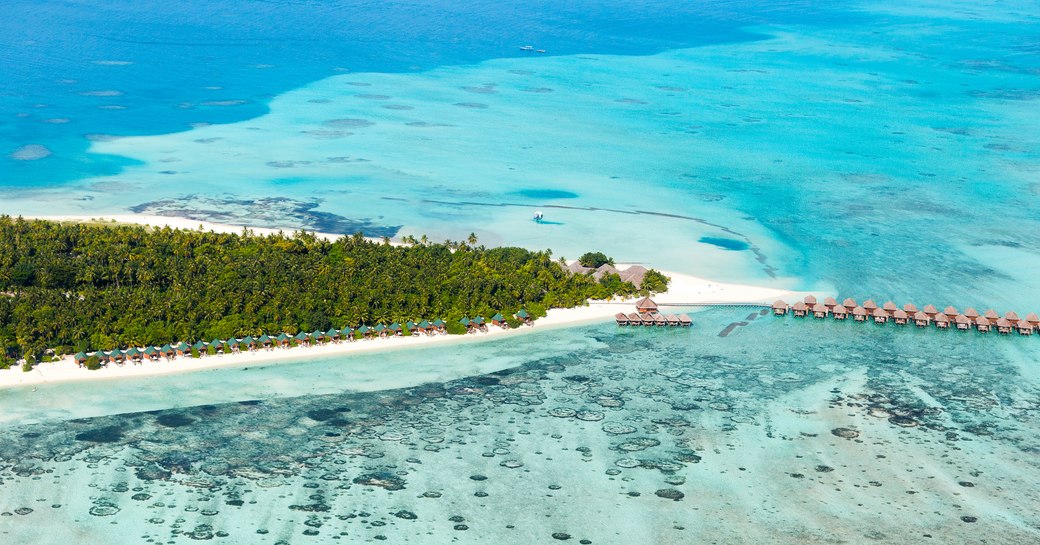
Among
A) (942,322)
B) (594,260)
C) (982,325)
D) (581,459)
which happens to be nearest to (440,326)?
(594,260)

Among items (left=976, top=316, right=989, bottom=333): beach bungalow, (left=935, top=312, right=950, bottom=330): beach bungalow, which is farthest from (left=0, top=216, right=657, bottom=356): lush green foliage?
(left=976, top=316, right=989, bottom=333): beach bungalow

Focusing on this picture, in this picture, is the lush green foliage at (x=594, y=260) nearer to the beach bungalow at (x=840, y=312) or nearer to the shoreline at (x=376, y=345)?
the shoreline at (x=376, y=345)

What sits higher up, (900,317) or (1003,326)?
(900,317)

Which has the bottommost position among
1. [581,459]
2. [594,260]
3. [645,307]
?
[581,459]

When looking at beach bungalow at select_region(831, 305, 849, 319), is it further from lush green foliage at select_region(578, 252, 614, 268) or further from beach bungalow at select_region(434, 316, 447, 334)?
beach bungalow at select_region(434, 316, 447, 334)

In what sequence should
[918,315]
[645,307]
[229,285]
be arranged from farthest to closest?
[645,307] < [918,315] < [229,285]

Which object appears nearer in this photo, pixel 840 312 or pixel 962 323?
pixel 962 323

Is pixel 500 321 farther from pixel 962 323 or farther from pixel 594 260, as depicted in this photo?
pixel 962 323
